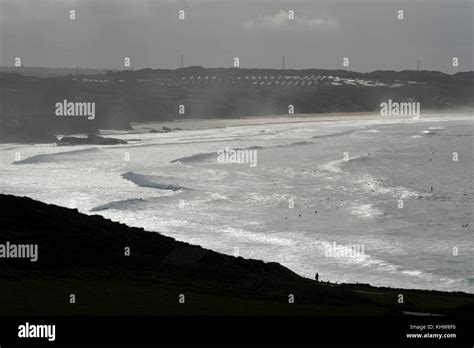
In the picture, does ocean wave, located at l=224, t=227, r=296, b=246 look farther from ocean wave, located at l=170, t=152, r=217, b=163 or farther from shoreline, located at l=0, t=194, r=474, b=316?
ocean wave, located at l=170, t=152, r=217, b=163

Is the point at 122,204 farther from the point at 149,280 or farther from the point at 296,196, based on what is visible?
the point at 149,280

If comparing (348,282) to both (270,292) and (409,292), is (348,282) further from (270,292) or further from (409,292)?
(270,292)

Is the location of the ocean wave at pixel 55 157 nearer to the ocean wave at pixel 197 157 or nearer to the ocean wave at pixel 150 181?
the ocean wave at pixel 197 157

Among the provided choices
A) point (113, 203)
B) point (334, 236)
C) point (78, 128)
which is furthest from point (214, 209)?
point (78, 128)

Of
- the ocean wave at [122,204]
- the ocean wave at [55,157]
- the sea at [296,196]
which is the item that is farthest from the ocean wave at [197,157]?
the ocean wave at [122,204]

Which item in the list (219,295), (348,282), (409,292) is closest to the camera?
(219,295)
